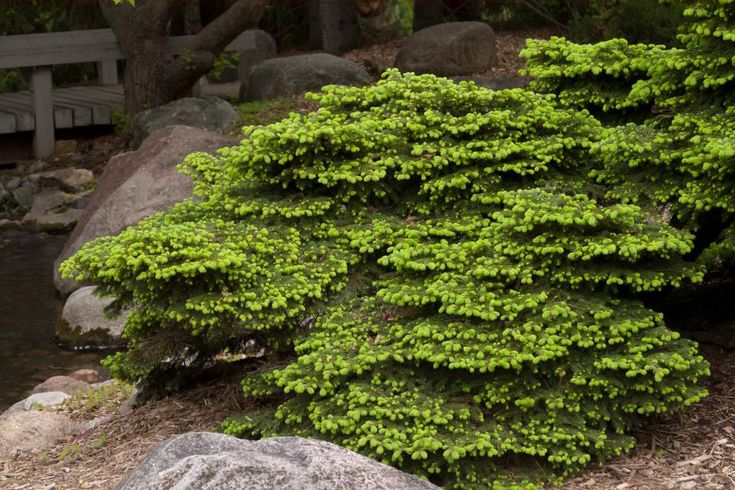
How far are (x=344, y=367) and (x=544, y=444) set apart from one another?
37.6 inches

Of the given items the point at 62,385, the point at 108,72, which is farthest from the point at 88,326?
the point at 108,72

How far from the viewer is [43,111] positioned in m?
15.1

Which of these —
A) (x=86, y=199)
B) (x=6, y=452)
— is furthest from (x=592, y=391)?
(x=86, y=199)

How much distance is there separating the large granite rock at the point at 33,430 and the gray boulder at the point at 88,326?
2858 millimetres

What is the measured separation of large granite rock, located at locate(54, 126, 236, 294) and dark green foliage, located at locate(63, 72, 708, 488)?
4911 mm

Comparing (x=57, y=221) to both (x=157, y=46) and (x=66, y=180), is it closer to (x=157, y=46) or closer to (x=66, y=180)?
(x=66, y=180)

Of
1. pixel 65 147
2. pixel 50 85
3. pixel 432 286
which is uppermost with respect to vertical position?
pixel 432 286

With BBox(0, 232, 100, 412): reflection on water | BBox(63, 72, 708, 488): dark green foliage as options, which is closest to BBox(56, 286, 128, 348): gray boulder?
BBox(0, 232, 100, 412): reflection on water

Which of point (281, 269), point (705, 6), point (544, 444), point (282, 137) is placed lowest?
point (544, 444)

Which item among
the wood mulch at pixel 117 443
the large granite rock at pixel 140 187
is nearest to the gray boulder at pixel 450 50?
the large granite rock at pixel 140 187

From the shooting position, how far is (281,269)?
16.7 ft

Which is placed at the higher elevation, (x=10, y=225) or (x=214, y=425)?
(x=214, y=425)

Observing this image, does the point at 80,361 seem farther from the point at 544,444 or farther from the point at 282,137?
the point at 544,444

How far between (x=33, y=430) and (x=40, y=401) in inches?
37.0
